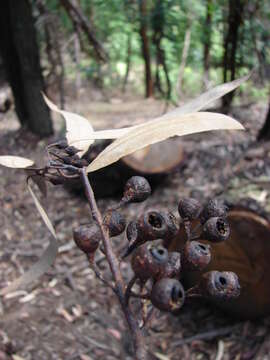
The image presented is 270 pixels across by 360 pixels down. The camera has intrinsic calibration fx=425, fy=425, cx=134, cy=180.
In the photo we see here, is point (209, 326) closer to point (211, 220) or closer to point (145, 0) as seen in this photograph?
point (211, 220)

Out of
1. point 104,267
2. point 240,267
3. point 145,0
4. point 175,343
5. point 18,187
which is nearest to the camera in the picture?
point 240,267

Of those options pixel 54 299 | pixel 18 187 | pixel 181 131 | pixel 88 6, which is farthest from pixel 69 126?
pixel 88 6

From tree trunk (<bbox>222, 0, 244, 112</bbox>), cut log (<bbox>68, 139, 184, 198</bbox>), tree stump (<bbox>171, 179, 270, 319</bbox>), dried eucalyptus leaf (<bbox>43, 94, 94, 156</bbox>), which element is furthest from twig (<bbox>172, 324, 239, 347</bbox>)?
tree trunk (<bbox>222, 0, 244, 112</bbox>)

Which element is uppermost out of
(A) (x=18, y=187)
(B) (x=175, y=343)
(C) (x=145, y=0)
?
(C) (x=145, y=0)

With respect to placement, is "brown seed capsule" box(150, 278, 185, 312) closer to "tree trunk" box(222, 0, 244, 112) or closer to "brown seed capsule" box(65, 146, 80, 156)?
"brown seed capsule" box(65, 146, 80, 156)

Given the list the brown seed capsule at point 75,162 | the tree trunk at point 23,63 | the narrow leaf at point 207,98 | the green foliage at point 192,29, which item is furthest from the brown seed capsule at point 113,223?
the tree trunk at point 23,63
